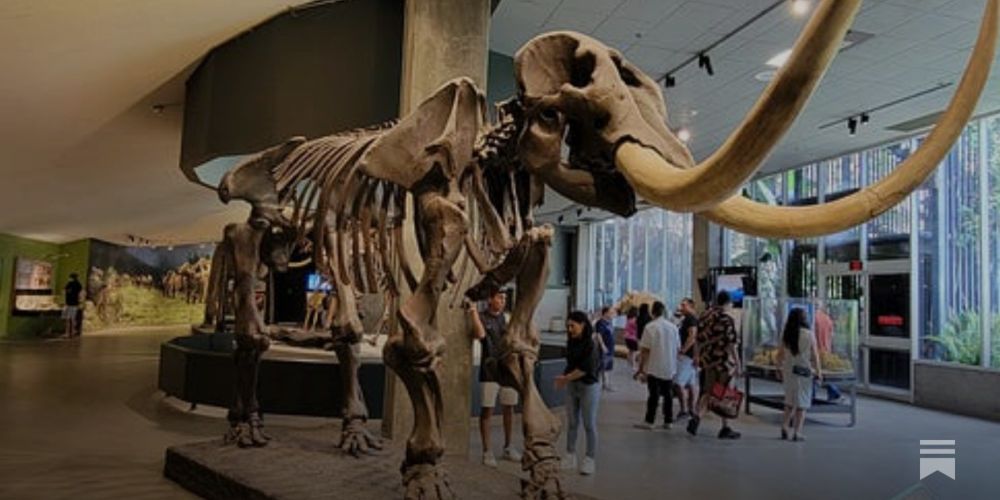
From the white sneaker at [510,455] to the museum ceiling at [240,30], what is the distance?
4.46 m

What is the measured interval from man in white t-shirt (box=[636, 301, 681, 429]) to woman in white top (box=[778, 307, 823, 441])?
4.10 ft

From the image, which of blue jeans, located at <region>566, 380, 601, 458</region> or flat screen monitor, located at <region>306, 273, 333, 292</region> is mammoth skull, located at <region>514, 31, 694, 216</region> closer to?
flat screen monitor, located at <region>306, 273, 333, 292</region>

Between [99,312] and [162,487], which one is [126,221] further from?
[162,487]

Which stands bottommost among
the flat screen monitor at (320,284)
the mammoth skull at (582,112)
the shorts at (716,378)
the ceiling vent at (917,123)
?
the shorts at (716,378)

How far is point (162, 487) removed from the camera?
16.3ft

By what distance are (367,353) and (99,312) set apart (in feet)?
49.6

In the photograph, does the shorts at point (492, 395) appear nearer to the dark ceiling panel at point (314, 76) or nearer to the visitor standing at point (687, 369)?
the dark ceiling panel at point (314, 76)

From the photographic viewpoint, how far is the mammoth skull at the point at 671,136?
1612mm

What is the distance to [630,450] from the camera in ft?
22.2

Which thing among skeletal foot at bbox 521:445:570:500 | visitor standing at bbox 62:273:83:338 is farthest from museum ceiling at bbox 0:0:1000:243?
visitor standing at bbox 62:273:83:338

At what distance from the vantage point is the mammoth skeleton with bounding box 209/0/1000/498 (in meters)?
1.78

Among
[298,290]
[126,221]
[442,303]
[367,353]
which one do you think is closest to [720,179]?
[442,303]

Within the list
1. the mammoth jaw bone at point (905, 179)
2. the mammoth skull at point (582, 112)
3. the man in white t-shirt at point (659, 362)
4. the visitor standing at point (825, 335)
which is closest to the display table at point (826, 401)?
the visitor standing at point (825, 335)

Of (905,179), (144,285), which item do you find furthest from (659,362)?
(144,285)
